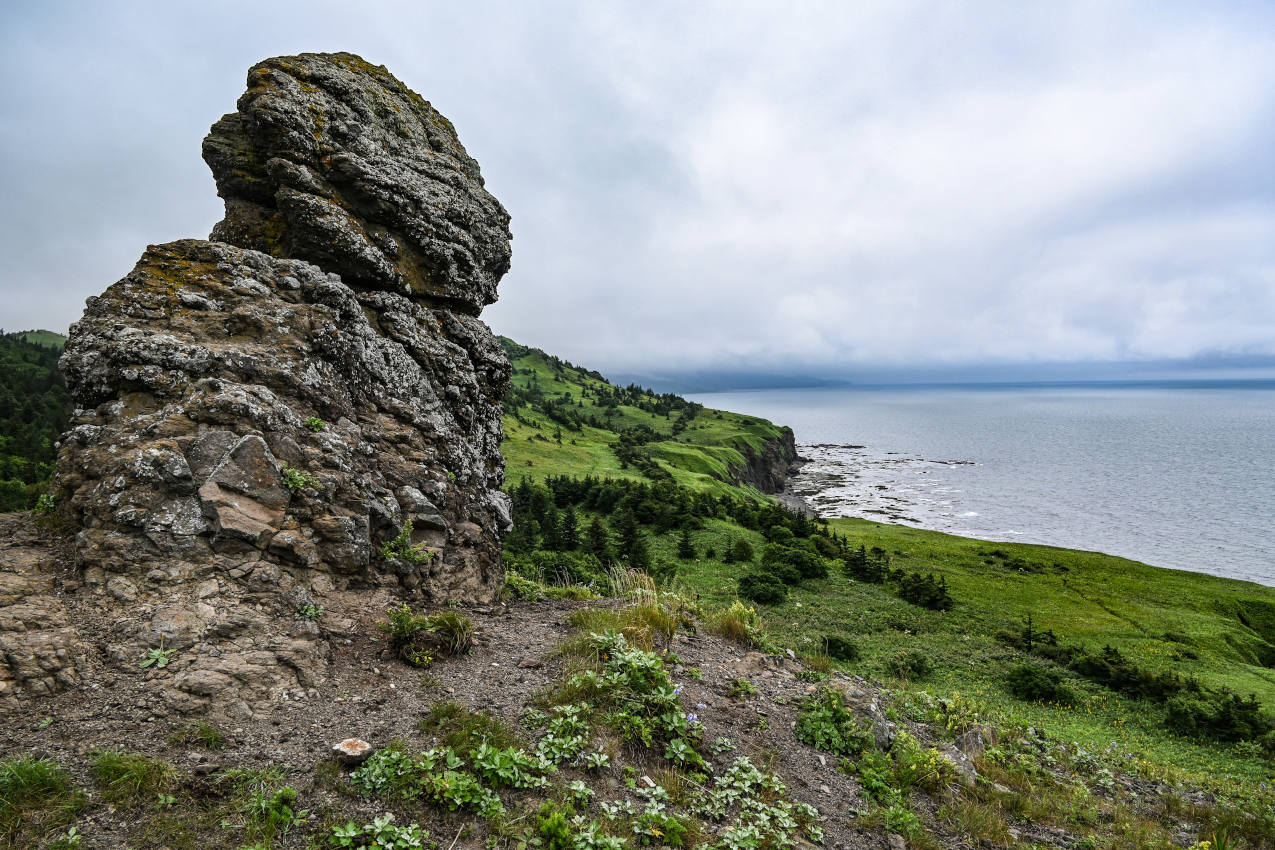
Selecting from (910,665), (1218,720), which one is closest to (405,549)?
(910,665)

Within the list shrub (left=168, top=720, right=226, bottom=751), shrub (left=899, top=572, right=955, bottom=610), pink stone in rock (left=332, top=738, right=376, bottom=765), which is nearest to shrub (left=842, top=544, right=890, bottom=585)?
shrub (left=899, top=572, right=955, bottom=610)

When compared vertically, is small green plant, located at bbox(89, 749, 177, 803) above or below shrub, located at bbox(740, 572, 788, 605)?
above

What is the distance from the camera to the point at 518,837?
203 inches

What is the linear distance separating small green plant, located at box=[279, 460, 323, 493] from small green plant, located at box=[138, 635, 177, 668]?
2.77m

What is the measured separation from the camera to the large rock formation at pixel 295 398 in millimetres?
7254

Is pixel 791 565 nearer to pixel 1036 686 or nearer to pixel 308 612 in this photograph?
pixel 1036 686

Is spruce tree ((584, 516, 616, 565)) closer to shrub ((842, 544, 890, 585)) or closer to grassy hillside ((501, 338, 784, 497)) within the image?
shrub ((842, 544, 890, 585))

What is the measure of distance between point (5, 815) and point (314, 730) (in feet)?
7.90

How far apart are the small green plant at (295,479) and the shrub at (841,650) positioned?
60.6 ft

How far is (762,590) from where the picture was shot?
95.4ft

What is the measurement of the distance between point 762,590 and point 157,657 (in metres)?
26.8

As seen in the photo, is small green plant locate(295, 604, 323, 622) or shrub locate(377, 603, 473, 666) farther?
shrub locate(377, 603, 473, 666)

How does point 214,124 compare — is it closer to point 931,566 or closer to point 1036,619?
point 1036,619

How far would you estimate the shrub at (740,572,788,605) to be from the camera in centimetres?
2898
